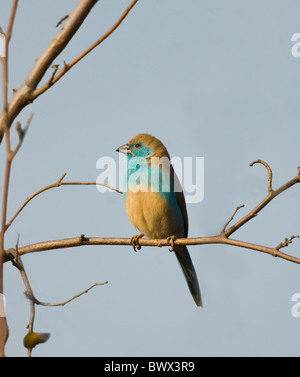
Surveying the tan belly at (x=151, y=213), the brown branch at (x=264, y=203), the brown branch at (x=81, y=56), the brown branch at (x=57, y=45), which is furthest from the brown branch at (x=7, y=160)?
the tan belly at (x=151, y=213)

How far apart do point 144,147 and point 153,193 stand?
31.9 inches

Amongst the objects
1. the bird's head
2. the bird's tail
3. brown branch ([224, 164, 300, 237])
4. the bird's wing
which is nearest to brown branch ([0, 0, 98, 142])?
brown branch ([224, 164, 300, 237])

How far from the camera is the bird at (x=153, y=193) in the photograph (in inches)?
223

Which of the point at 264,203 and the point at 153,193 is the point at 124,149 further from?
the point at 264,203

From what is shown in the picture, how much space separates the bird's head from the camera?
6.21m

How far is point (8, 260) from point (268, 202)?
1.41 metres

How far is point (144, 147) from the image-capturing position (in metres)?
6.29

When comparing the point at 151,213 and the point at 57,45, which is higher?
the point at 57,45

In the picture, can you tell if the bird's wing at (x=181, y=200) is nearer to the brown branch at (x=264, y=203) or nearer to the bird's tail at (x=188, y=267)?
the bird's tail at (x=188, y=267)

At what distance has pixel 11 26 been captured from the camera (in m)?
1.42

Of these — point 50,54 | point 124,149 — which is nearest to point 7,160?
point 50,54

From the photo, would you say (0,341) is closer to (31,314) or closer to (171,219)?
(31,314)

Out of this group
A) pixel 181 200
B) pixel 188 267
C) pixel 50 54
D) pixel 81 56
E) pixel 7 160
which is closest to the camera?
pixel 7 160
